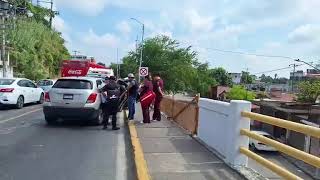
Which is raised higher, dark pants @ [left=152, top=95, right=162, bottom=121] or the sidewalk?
dark pants @ [left=152, top=95, right=162, bottom=121]

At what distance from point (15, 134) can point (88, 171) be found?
16.8ft

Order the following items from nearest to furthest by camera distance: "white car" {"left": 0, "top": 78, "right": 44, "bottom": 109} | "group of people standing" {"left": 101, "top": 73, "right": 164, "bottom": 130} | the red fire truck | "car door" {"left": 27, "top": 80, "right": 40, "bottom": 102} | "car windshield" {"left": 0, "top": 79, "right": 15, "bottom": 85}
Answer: "group of people standing" {"left": 101, "top": 73, "right": 164, "bottom": 130}
"white car" {"left": 0, "top": 78, "right": 44, "bottom": 109}
"car windshield" {"left": 0, "top": 79, "right": 15, "bottom": 85}
"car door" {"left": 27, "top": 80, "right": 40, "bottom": 102}
the red fire truck

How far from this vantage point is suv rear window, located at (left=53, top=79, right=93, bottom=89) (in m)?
14.7

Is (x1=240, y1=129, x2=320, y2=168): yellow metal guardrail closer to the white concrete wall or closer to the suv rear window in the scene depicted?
the white concrete wall

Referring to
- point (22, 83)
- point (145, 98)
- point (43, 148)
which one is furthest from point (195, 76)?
point (43, 148)

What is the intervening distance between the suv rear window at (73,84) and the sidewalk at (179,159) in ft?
10.4

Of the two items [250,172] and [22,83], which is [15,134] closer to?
[250,172]

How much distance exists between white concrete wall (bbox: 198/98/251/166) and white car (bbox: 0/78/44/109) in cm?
1329

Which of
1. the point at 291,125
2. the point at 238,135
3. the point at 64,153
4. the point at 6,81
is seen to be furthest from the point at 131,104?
the point at 291,125

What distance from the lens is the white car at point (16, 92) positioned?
21.0 m

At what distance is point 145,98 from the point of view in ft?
48.2

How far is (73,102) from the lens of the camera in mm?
14430

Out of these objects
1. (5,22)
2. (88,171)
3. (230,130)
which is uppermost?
(5,22)

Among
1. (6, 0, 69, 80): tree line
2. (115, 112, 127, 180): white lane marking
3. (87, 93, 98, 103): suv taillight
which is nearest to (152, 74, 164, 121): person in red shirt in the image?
(87, 93, 98, 103): suv taillight
